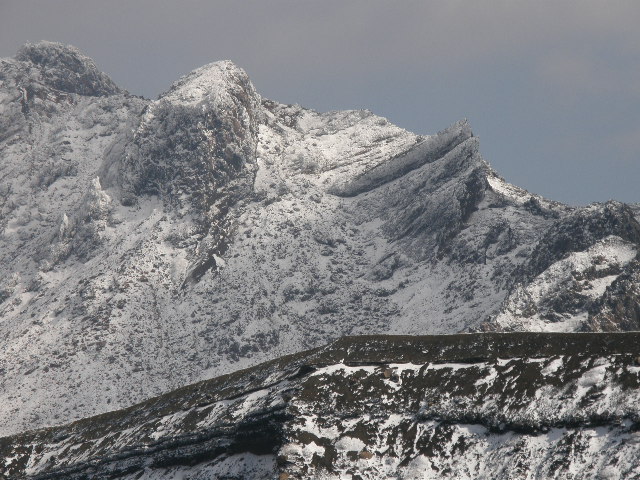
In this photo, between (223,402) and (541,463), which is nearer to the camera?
(541,463)

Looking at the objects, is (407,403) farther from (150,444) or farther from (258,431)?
(150,444)

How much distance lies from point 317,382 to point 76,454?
33.3 metres

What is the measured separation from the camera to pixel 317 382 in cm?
10544

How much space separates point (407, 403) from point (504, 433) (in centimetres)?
1156

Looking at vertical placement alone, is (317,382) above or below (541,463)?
above

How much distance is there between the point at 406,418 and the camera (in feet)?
322

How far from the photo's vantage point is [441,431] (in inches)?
3723

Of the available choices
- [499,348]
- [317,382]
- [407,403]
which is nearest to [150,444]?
[317,382]

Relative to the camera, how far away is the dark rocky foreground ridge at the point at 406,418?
85.9 metres

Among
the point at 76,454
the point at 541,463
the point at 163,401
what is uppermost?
the point at 163,401

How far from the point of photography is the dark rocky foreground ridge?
85875 millimetres

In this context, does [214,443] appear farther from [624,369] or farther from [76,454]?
[624,369]

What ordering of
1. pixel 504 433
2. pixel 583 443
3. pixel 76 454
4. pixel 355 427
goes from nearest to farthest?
pixel 583 443 < pixel 504 433 < pixel 355 427 < pixel 76 454

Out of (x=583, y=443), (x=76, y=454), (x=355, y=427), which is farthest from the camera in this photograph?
(x=76, y=454)
